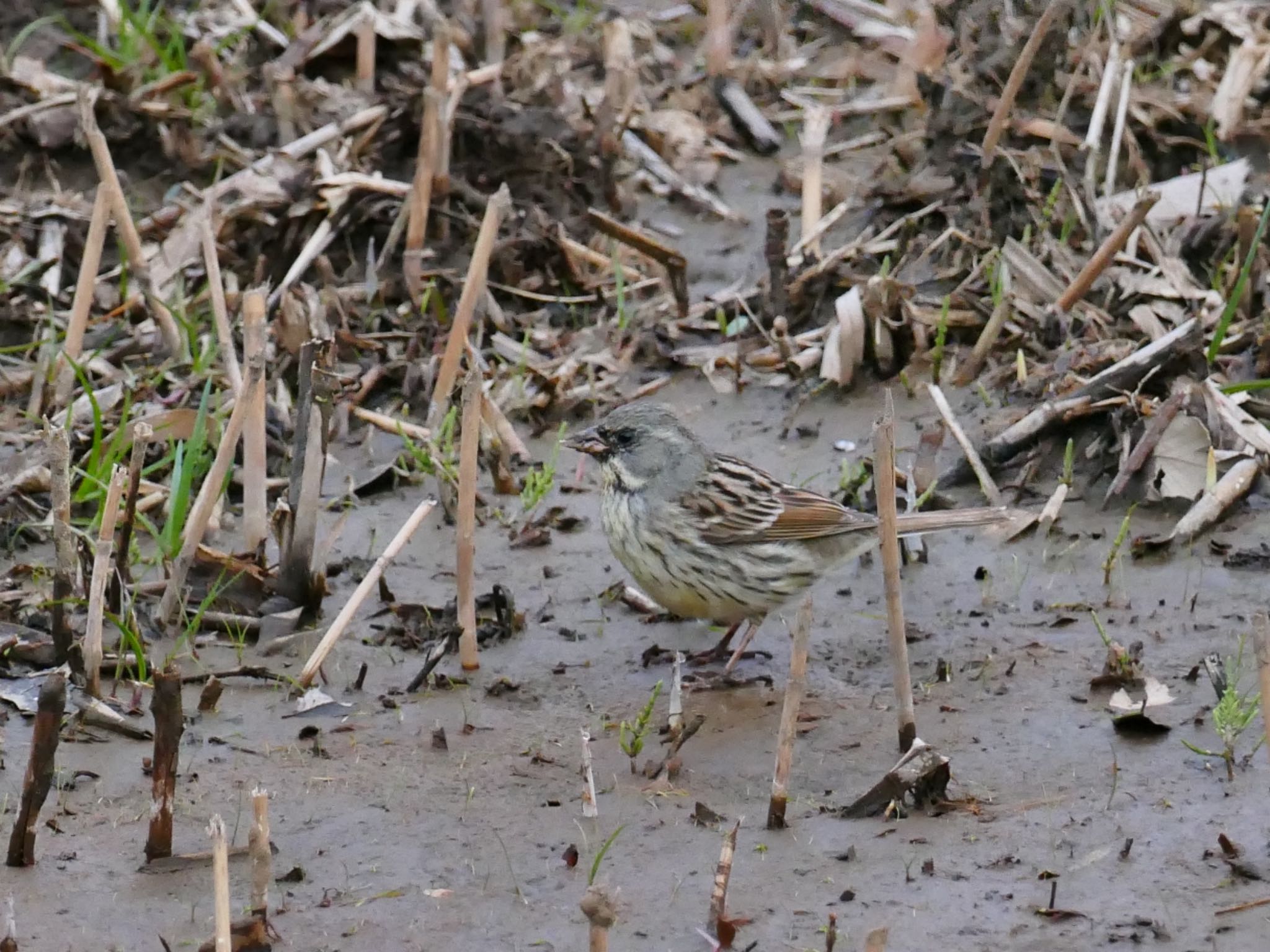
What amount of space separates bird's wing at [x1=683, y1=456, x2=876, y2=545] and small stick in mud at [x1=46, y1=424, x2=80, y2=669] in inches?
89.8

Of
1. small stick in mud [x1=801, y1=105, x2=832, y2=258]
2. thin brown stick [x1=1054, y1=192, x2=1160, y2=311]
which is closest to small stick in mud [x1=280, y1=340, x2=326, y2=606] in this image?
small stick in mud [x1=801, y1=105, x2=832, y2=258]

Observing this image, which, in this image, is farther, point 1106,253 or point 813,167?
point 813,167

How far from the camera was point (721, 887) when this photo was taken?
4480mm

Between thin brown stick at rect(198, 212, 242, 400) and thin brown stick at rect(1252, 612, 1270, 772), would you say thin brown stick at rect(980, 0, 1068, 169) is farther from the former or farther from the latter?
thin brown stick at rect(1252, 612, 1270, 772)

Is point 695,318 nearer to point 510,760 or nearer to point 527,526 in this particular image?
point 527,526

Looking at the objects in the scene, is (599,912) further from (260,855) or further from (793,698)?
(793,698)

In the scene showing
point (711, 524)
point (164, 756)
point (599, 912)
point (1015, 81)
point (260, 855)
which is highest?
point (1015, 81)

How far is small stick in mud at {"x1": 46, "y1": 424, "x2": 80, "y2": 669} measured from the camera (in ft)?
18.3

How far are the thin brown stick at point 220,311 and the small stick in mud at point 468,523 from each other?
159 centimetres

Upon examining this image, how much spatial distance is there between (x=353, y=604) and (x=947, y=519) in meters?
2.30

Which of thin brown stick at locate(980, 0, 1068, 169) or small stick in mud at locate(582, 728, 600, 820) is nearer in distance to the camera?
small stick in mud at locate(582, 728, 600, 820)

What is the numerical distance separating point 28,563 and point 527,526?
76.1 inches

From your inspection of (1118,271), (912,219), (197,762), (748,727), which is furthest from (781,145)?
(197,762)

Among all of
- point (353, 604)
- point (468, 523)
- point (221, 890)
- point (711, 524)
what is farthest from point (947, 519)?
point (221, 890)
